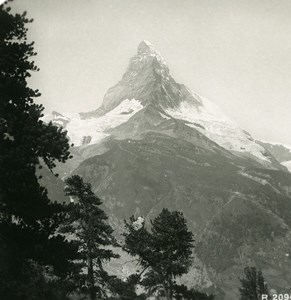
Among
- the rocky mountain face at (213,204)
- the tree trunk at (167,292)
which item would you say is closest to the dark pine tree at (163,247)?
the tree trunk at (167,292)

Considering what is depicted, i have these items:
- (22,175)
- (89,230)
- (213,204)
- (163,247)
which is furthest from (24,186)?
(213,204)

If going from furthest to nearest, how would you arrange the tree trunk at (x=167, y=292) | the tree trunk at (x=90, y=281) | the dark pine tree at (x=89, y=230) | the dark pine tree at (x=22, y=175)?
the tree trunk at (x=167, y=292)
the dark pine tree at (x=89, y=230)
the tree trunk at (x=90, y=281)
the dark pine tree at (x=22, y=175)

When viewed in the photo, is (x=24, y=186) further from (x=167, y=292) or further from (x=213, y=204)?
(x=213, y=204)

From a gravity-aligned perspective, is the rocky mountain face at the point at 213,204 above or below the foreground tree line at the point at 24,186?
above

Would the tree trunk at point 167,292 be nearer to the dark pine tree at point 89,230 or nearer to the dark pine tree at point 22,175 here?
the dark pine tree at point 89,230

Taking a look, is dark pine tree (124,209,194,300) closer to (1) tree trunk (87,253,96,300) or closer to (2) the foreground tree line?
(1) tree trunk (87,253,96,300)

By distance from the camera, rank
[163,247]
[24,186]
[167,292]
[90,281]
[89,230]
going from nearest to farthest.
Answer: [24,186]
[90,281]
[89,230]
[167,292]
[163,247]

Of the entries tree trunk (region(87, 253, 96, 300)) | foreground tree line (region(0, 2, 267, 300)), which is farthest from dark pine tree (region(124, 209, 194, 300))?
foreground tree line (region(0, 2, 267, 300))
